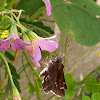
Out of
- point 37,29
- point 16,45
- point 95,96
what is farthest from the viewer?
point 95,96

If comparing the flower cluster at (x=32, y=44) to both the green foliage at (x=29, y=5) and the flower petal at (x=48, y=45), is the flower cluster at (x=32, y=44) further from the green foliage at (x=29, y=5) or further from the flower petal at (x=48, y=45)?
the green foliage at (x=29, y=5)

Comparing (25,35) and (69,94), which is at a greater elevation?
(25,35)

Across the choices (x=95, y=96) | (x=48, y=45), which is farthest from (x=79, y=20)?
(x=95, y=96)

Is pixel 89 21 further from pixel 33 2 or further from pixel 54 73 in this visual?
pixel 33 2

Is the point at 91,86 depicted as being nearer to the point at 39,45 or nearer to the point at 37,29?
the point at 37,29

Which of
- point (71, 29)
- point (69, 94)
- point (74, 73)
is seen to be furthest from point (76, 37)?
point (74, 73)

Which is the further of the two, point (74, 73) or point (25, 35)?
point (74, 73)

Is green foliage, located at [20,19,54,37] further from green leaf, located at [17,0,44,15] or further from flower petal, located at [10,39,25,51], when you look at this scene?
flower petal, located at [10,39,25,51]

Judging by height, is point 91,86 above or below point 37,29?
below

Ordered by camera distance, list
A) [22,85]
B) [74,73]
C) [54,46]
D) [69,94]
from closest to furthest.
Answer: [54,46] → [69,94] → [22,85] → [74,73]
